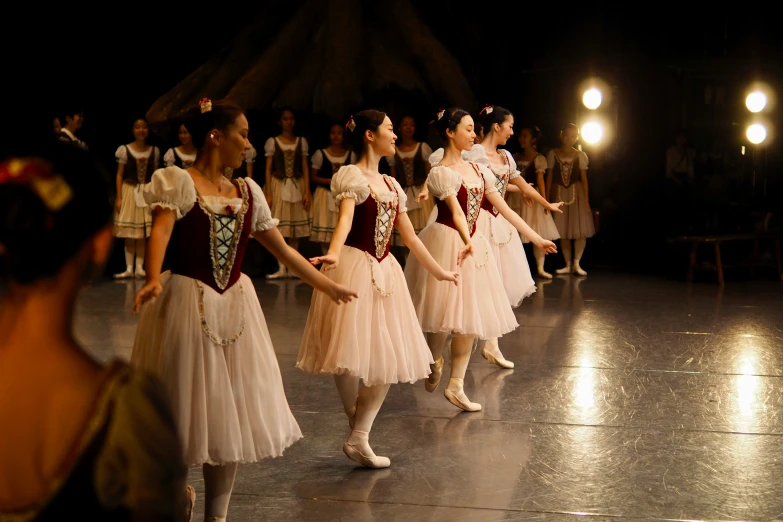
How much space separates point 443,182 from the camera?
4746mm

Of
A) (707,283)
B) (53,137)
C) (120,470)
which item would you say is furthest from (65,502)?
(707,283)

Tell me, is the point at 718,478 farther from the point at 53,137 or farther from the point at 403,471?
the point at 53,137

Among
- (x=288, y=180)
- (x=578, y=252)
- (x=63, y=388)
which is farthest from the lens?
(x=578, y=252)

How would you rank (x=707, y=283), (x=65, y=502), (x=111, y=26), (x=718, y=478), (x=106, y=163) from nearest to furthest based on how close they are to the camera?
(x=65, y=502) < (x=718, y=478) < (x=707, y=283) < (x=111, y=26) < (x=106, y=163)

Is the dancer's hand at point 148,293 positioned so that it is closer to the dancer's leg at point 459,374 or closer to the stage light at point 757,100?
the dancer's leg at point 459,374

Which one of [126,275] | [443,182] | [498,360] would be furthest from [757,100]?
[443,182]

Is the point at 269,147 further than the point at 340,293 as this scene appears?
Yes

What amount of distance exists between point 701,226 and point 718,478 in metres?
7.79

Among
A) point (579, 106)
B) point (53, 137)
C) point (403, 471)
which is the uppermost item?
point (579, 106)

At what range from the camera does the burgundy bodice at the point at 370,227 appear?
3840 mm

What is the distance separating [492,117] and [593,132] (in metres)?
5.77

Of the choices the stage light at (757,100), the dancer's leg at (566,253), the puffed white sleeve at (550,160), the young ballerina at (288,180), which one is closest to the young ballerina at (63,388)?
the young ballerina at (288,180)

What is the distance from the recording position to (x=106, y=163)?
10.8 m

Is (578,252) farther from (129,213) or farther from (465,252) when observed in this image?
(465,252)
